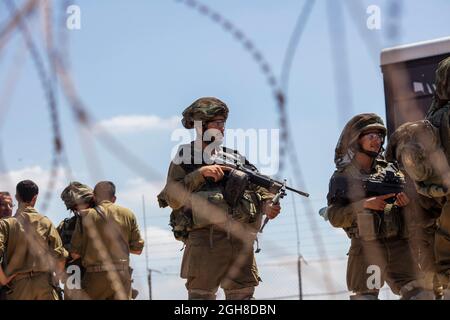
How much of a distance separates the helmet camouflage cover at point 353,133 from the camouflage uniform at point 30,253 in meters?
2.33

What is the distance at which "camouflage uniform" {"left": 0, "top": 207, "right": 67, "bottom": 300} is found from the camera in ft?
22.8

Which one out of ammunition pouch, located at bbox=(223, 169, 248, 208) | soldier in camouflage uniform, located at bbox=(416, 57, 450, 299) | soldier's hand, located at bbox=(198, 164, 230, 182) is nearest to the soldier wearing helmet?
soldier in camouflage uniform, located at bbox=(416, 57, 450, 299)

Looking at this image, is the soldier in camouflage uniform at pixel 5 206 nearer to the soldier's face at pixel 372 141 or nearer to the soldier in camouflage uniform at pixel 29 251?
the soldier in camouflage uniform at pixel 29 251

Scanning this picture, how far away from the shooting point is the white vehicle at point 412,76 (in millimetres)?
8164

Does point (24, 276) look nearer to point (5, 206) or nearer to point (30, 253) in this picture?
point (30, 253)

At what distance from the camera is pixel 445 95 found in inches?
215

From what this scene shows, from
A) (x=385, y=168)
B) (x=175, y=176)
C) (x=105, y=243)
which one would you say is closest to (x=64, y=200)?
(x=105, y=243)

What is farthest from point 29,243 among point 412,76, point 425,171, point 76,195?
point 412,76

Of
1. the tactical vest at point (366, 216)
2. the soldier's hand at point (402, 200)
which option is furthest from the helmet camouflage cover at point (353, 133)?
the soldier's hand at point (402, 200)

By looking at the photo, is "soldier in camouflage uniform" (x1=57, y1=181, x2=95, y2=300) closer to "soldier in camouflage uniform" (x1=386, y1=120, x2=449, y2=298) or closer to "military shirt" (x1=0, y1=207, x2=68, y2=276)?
"military shirt" (x1=0, y1=207, x2=68, y2=276)

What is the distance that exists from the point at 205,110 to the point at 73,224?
2064 mm

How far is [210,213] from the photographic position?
5914 millimetres
